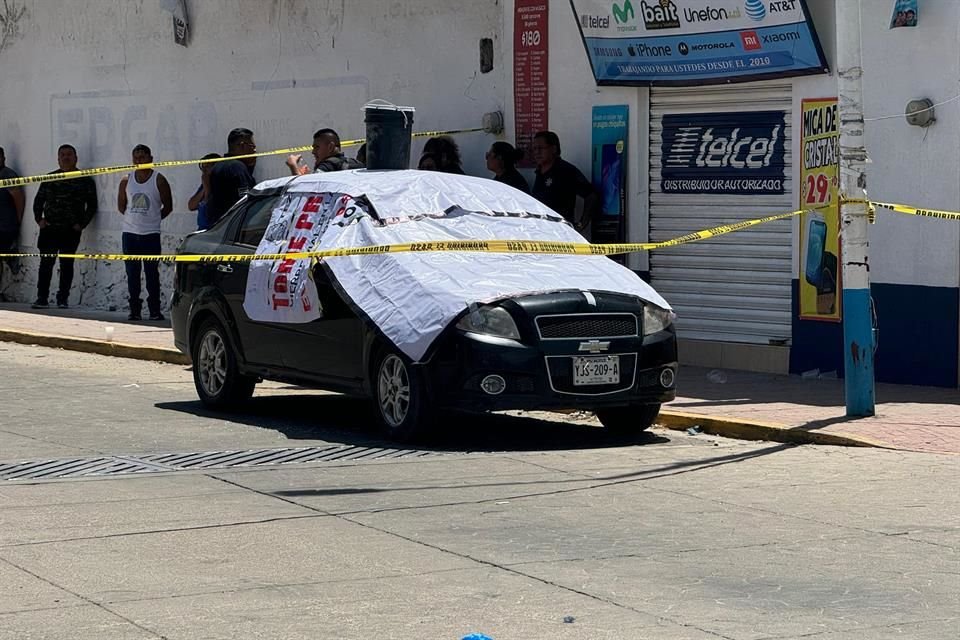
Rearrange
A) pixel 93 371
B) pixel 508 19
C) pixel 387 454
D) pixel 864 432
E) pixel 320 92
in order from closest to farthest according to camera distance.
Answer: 1. pixel 387 454
2. pixel 864 432
3. pixel 93 371
4. pixel 508 19
5. pixel 320 92

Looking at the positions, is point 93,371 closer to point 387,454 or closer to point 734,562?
point 387,454

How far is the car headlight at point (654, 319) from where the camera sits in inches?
438

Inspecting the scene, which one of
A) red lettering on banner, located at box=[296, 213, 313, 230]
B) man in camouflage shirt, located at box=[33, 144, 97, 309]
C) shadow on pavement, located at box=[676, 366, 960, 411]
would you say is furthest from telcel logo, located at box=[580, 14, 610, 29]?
man in camouflage shirt, located at box=[33, 144, 97, 309]

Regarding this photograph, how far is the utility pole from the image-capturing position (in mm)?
11555

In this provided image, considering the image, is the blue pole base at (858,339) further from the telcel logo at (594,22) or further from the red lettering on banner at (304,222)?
the telcel logo at (594,22)

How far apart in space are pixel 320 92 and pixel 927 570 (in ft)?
44.2

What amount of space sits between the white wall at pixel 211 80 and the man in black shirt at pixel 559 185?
142 cm

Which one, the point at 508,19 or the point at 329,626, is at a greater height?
the point at 508,19

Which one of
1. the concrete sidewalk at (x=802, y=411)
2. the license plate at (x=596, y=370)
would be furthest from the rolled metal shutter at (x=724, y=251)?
the license plate at (x=596, y=370)

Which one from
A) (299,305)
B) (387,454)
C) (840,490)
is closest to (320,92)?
(299,305)

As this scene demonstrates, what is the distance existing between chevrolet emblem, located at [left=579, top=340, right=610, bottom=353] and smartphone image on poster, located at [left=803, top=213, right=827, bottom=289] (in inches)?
172

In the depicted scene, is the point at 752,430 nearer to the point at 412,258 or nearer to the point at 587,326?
the point at 587,326

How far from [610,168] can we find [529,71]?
150cm

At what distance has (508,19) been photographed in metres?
17.4
